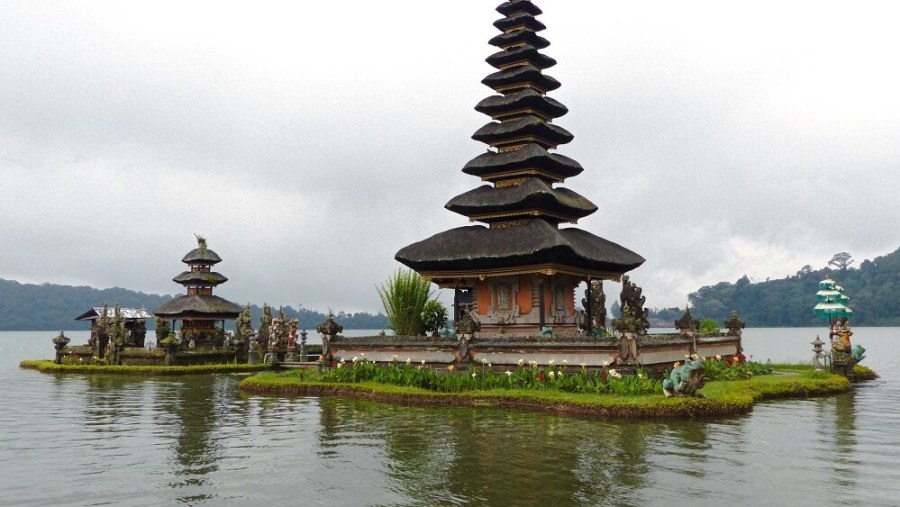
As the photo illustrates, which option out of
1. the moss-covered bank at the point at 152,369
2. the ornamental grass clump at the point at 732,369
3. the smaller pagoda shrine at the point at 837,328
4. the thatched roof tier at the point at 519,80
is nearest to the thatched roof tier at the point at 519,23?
the thatched roof tier at the point at 519,80

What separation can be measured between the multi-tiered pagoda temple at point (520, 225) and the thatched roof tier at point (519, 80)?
5cm

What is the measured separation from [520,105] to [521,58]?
295 cm

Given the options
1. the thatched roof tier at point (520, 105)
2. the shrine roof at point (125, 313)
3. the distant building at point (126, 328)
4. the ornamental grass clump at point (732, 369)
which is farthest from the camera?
the shrine roof at point (125, 313)

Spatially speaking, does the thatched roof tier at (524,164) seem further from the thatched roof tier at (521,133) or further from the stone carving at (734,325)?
the stone carving at (734,325)

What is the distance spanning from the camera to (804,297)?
15575 cm

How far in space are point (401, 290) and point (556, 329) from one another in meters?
8.49

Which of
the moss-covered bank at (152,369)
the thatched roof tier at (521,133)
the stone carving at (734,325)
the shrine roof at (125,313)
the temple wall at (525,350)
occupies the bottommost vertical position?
the moss-covered bank at (152,369)

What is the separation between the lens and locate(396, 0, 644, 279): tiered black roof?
26828 millimetres

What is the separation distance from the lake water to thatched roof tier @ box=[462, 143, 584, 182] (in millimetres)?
14142

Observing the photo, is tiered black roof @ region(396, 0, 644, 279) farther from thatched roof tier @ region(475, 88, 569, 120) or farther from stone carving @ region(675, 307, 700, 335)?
stone carving @ region(675, 307, 700, 335)

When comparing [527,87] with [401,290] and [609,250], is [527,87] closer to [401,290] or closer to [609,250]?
[609,250]

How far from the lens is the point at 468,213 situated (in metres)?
30.4

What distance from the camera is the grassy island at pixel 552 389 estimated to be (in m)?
17.2

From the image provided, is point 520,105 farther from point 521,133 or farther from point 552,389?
point 552,389
